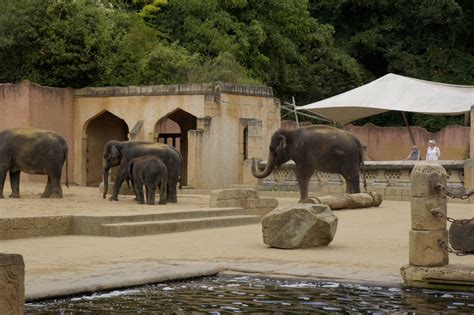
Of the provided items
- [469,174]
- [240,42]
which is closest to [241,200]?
[469,174]

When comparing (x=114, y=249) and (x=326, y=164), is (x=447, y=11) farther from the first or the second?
(x=114, y=249)

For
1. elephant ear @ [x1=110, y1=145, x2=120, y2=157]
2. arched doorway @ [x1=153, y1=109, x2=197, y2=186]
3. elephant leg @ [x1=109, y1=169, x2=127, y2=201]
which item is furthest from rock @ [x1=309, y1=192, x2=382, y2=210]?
arched doorway @ [x1=153, y1=109, x2=197, y2=186]

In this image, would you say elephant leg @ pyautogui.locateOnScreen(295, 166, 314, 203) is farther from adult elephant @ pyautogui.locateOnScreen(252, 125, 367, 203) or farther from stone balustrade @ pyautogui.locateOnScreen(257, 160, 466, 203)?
stone balustrade @ pyautogui.locateOnScreen(257, 160, 466, 203)

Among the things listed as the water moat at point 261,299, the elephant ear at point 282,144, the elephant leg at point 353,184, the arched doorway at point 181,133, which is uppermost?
the arched doorway at point 181,133

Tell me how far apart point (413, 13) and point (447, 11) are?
1711 millimetres

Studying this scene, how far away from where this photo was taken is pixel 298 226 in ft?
45.7

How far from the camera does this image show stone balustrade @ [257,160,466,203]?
25.8m

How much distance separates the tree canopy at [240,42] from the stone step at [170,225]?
15.6m

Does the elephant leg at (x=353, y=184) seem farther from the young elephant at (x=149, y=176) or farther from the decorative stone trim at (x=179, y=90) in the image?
the decorative stone trim at (x=179, y=90)

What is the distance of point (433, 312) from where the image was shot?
9.27 m

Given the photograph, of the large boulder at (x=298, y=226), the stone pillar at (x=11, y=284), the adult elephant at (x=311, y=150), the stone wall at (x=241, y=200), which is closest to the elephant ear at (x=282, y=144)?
the adult elephant at (x=311, y=150)

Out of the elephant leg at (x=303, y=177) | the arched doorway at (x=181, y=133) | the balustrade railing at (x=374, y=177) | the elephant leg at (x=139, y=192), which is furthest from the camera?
the arched doorway at (x=181, y=133)

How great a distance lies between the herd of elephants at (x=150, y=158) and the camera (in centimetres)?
2098

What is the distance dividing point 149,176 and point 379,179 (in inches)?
333
